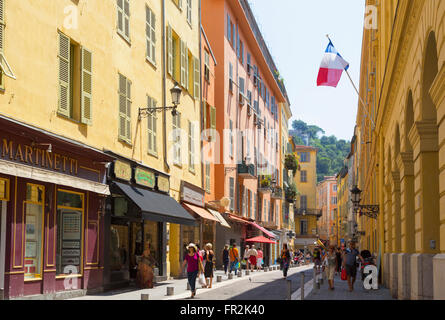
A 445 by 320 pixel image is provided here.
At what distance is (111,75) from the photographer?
2080cm

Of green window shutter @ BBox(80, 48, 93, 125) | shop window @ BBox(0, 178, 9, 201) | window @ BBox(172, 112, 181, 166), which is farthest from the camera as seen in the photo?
window @ BBox(172, 112, 181, 166)

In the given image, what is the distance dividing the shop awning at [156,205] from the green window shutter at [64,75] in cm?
370

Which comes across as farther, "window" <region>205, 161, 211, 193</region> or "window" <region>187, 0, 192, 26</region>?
"window" <region>205, 161, 211, 193</region>

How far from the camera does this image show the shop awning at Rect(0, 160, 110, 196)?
14.2 metres

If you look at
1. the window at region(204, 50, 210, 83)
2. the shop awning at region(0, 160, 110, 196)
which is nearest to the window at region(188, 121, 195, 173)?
the window at region(204, 50, 210, 83)

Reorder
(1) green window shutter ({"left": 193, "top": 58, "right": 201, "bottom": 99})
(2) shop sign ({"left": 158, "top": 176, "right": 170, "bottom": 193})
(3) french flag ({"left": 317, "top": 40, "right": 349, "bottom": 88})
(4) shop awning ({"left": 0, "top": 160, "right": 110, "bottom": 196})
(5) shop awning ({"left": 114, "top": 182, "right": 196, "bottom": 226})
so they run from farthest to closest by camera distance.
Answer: (1) green window shutter ({"left": 193, "top": 58, "right": 201, "bottom": 99}) → (2) shop sign ({"left": 158, "top": 176, "right": 170, "bottom": 193}) → (3) french flag ({"left": 317, "top": 40, "right": 349, "bottom": 88}) → (5) shop awning ({"left": 114, "top": 182, "right": 196, "bottom": 226}) → (4) shop awning ({"left": 0, "top": 160, "right": 110, "bottom": 196})

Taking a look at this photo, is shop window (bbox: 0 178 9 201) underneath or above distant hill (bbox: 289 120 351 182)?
underneath

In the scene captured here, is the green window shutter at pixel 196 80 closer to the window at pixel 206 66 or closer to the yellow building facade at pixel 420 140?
the window at pixel 206 66

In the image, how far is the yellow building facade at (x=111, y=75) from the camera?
15539mm

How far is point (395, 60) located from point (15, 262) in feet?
31.7

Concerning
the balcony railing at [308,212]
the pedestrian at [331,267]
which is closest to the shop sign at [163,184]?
the pedestrian at [331,267]

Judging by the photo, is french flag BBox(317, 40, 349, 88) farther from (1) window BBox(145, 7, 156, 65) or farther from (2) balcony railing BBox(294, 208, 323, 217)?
(2) balcony railing BBox(294, 208, 323, 217)

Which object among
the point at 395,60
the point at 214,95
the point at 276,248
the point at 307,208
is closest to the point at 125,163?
the point at 395,60

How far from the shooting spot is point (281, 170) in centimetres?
6850
